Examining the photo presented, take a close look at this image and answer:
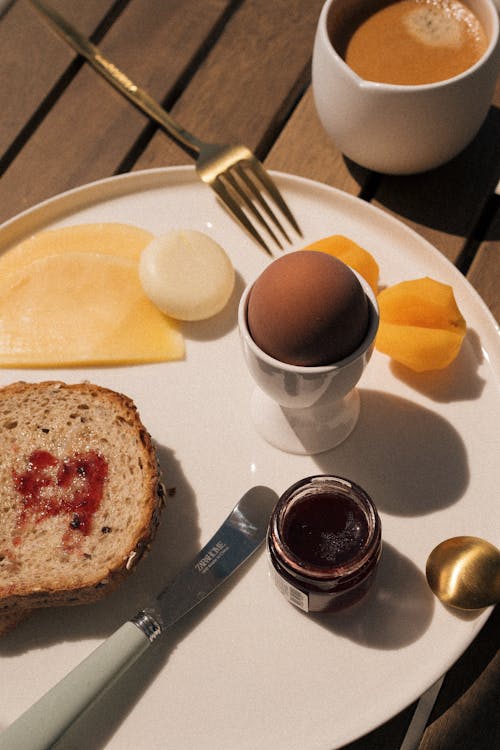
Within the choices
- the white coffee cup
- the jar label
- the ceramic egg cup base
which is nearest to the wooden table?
the white coffee cup

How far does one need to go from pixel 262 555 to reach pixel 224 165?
0.80 m

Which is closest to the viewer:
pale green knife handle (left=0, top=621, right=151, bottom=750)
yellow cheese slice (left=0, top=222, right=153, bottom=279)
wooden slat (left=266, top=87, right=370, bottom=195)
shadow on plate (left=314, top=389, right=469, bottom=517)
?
pale green knife handle (left=0, top=621, right=151, bottom=750)

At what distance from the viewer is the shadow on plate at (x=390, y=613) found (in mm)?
1134

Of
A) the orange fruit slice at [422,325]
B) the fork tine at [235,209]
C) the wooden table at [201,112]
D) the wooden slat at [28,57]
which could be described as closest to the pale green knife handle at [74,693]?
the orange fruit slice at [422,325]

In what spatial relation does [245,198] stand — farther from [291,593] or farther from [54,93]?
[291,593]

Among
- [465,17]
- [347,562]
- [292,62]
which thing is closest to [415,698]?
[347,562]

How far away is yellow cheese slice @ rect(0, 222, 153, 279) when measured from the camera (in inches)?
58.7

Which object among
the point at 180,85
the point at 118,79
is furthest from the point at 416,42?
the point at 118,79

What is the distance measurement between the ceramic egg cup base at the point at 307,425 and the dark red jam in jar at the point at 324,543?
0.49 ft

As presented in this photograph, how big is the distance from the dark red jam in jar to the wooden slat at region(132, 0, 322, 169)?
2.77ft

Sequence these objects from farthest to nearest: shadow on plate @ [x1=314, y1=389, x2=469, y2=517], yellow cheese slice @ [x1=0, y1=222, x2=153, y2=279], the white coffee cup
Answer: yellow cheese slice @ [x1=0, y1=222, x2=153, y2=279] < the white coffee cup < shadow on plate @ [x1=314, y1=389, x2=469, y2=517]

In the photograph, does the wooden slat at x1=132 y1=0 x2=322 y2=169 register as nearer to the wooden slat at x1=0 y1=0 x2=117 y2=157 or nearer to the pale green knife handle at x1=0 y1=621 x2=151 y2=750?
the wooden slat at x1=0 y1=0 x2=117 y2=157

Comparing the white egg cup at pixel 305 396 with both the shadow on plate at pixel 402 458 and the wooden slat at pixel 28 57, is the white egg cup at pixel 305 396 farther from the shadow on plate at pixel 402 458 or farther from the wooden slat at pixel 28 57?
the wooden slat at pixel 28 57

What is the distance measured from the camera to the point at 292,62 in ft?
5.74
